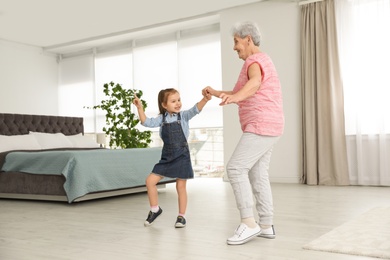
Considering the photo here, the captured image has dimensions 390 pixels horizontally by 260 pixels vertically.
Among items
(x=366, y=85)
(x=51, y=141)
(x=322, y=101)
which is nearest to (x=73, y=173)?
(x=51, y=141)

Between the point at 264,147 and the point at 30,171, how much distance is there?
3.12 meters

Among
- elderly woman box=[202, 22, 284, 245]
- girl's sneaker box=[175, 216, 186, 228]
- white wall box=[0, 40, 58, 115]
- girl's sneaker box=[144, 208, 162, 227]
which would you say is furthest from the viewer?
white wall box=[0, 40, 58, 115]

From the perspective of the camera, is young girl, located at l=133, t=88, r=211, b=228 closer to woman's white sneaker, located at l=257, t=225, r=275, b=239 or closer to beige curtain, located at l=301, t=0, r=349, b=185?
woman's white sneaker, located at l=257, t=225, r=275, b=239

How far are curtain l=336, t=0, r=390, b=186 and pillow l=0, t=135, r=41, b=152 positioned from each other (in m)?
4.30

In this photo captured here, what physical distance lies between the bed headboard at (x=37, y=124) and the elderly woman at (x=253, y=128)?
195 inches

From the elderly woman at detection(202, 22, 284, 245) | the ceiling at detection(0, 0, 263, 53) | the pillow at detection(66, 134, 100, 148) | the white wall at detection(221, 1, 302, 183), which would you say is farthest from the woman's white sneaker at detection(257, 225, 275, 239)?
the pillow at detection(66, 134, 100, 148)

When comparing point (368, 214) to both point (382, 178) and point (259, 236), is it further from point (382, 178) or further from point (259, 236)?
point (382, 178)

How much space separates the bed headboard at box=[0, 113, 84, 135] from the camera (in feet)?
21.6

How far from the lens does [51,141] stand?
21.2ft

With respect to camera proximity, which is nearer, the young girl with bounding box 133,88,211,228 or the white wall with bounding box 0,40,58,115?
the young girl with bounding box 133,88,211,228

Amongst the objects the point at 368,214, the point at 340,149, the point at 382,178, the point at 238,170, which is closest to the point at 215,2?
the point at 340,149

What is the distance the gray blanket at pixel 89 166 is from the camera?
170 inches

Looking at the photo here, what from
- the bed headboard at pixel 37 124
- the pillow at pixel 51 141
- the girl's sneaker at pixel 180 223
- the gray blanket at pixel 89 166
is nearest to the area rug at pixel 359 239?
the girl's sneaker at pixel 180 223

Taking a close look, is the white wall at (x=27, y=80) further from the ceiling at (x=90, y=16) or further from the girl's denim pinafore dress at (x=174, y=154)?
the girl's denim pinafore dress at (x=174, y=154)
